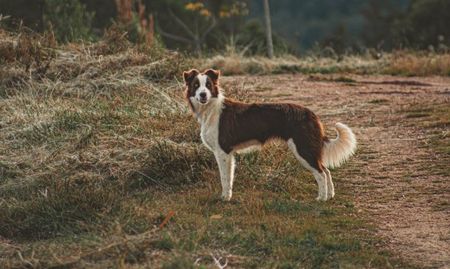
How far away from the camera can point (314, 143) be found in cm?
846

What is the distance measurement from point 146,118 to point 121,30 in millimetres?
4631

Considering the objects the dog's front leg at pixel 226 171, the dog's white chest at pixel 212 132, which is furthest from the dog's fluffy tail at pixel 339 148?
the dog's white chest at pixel 212 132

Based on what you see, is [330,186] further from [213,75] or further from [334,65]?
[334,65]

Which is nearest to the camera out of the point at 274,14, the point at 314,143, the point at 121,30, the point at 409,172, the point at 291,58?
the point at 314,143

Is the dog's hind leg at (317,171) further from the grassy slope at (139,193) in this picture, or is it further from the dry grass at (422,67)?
the dry grass at (422,67)

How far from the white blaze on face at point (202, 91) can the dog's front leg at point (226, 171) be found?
1.85 feet

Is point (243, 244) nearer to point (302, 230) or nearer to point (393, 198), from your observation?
point (302, 230)

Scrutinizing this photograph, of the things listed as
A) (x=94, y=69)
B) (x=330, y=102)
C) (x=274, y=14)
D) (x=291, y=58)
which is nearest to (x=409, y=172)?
(x=330, y=102)

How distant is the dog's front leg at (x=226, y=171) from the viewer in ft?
27.9

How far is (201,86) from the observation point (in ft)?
27.5

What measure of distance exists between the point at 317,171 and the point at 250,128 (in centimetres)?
81

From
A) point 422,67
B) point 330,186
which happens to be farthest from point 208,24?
point 330,186

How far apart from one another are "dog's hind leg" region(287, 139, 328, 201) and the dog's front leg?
64 centimetres

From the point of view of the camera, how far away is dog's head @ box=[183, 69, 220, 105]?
27.3 ft
